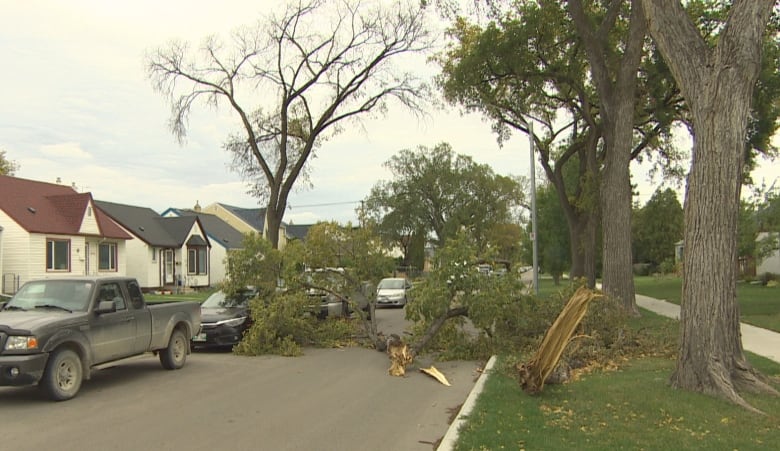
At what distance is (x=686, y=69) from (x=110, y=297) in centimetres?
923

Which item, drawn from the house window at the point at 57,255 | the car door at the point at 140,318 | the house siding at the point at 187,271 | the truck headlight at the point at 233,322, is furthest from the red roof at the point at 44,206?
the car door at the point at 140,318

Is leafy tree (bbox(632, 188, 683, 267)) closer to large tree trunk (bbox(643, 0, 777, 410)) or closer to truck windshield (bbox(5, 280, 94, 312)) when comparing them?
large tree trunk (bbox(643, 0, 777, 410))

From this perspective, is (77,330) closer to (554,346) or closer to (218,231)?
(554,346)

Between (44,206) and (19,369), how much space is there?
2643 cm

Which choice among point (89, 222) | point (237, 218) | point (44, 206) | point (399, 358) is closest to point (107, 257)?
point (89, 222)

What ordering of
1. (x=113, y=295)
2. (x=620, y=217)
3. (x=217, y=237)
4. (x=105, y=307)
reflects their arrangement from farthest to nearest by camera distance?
(x=217, y=237) < (x=620, y=217) < (x=113, y=295) < (x=105, y=307)

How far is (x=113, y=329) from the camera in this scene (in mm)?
9453

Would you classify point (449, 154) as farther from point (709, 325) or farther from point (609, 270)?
point (709, 325)

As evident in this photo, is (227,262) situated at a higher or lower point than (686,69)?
lower

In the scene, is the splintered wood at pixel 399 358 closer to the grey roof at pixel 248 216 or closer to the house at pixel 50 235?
the house at pixel 50 235

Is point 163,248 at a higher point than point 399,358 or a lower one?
higher

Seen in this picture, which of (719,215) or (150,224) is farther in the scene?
(150,224)

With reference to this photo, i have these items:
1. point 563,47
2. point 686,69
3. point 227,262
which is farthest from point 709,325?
point 563,47

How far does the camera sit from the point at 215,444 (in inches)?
251
